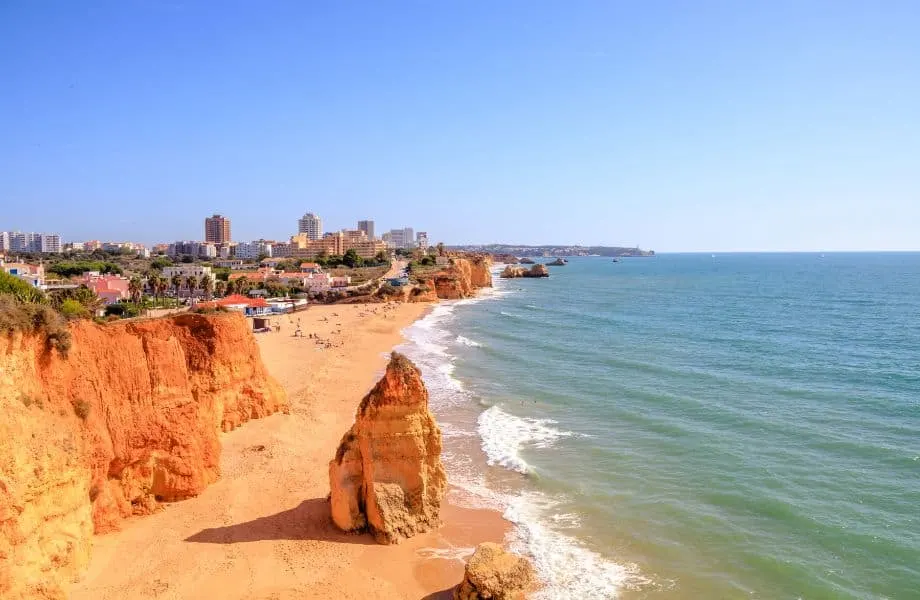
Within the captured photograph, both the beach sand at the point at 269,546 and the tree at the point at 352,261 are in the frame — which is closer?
the beach sand at the point at 269,546

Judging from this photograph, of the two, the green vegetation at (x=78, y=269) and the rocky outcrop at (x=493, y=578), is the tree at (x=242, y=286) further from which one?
the rocky outcrop at (x=493, y=578)

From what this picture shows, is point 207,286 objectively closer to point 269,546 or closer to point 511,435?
point 511,435

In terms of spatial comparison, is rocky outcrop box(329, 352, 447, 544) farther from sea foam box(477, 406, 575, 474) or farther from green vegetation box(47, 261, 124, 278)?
green vegetation box(47, 261, 124, 278)

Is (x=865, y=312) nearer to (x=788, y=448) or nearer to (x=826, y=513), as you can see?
(x=788, y=448)

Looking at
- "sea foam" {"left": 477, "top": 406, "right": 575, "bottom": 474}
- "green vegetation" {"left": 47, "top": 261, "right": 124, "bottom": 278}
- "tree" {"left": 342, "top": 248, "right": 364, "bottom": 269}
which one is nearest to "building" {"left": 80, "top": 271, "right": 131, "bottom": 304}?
"green vegetation" {"left": 47, "top": 261, "right": 124, "bottom": 278}

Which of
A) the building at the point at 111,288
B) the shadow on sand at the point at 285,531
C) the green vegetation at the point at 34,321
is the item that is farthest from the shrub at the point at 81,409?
the building at the point at 111,288

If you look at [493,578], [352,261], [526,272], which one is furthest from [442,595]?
[526,272]
